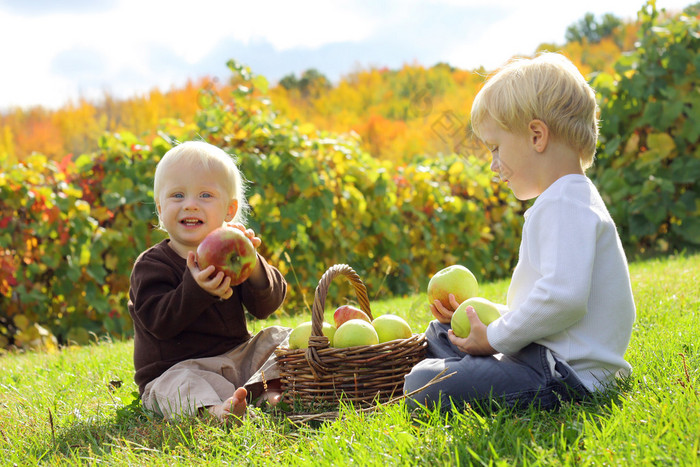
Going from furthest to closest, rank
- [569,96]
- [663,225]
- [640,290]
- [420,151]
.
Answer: [420,151]
[663,225]
[640,290]
[569,96]

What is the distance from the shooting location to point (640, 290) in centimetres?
402

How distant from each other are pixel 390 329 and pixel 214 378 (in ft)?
2.60

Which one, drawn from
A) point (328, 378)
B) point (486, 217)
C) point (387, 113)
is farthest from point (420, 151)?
point (328, 378)

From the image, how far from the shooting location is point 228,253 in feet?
8.62

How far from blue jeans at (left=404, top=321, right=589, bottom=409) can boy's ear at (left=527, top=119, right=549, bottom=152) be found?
0.70 m

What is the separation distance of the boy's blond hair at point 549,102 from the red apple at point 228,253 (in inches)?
44.6

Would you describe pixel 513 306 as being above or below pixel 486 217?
above

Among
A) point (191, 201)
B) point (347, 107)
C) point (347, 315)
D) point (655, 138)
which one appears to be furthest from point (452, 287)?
point (347, 107)

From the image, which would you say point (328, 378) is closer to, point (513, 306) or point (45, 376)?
point (513, 306)

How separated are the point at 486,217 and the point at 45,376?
535cm

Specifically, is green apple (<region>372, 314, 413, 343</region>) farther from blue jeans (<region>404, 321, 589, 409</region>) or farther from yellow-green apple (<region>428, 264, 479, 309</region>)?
blue jeans (<region>404, 321, 589, 409</region>)

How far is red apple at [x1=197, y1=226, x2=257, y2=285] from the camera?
2611 millimetres

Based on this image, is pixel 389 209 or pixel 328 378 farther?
pixel 389 209

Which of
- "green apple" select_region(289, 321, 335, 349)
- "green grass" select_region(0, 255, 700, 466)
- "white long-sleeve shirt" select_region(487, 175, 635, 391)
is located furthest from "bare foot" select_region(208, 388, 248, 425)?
"white long-sleeve shirt" select_region(487, 175, 635, 391)
